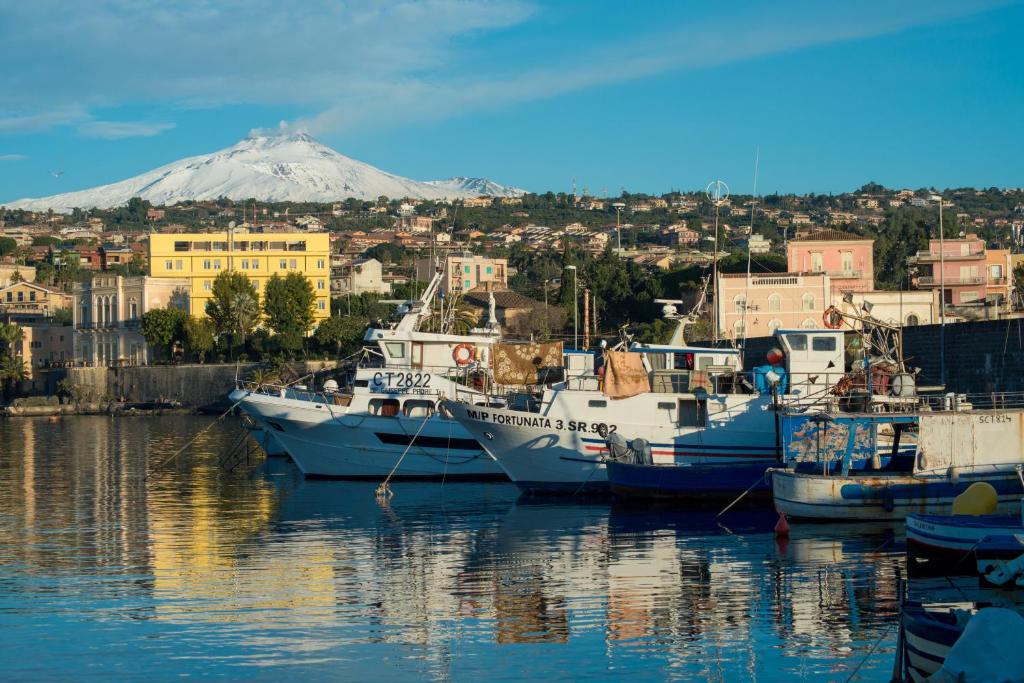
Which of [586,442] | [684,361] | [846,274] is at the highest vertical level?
[846,274]

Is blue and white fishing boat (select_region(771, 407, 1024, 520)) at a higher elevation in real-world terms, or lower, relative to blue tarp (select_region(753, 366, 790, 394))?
lower

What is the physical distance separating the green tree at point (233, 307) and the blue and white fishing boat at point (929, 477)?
79.7 metres

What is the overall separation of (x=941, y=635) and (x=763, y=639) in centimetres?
452

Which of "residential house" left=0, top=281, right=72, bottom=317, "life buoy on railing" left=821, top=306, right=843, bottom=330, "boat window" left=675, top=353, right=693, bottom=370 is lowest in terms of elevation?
"boat window" left=675, top=353, right=693, bottom=370

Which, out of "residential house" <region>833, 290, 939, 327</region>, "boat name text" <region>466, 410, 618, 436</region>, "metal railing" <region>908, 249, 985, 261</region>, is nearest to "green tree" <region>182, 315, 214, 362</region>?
"residential house" <region>833, 290, 939, 327</region>

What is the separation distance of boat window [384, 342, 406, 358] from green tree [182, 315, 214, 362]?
62005 millimetres

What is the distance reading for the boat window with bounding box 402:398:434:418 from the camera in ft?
133

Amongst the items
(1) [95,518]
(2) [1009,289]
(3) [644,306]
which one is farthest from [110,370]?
(1) [95,518]

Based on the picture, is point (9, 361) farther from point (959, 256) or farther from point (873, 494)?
point (873, 494)

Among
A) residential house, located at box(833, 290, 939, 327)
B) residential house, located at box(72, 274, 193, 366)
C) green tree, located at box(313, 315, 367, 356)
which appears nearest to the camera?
residential house, located at box(833, 290, 939, 327)

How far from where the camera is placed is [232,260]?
371 ft

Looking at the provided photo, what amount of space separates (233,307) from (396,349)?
6461cm

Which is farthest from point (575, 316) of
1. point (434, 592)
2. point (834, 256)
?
point (434, 592)

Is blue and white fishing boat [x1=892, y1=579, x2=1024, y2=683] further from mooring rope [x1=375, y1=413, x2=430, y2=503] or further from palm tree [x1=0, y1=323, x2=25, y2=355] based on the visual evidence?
palm tree [x1=0, y1=323, x2=25, y2=355]
